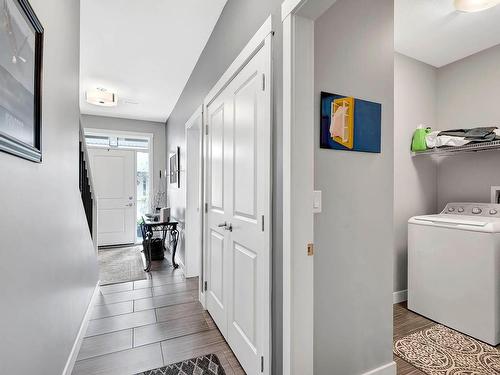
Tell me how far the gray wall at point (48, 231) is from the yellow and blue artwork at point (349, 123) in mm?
1369

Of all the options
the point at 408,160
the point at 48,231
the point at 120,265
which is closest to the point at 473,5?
the point at 408,160

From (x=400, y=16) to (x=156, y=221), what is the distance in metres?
3.83

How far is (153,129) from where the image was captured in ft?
18.3

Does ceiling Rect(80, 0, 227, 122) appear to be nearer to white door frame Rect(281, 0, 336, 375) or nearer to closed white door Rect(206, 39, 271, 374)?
closed white door Rect(206, 39, 271, 374)

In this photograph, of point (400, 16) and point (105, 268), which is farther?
point (105, 268)

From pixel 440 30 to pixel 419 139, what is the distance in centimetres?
98

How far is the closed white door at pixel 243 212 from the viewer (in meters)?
1.41

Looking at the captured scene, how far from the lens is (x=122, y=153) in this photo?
5391 millimetres

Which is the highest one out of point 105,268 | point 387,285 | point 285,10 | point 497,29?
point 497,29

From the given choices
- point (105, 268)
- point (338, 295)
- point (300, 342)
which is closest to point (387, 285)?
point (338, 295)

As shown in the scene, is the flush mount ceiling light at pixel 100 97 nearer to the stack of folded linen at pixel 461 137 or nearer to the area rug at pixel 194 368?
the area rug at pixel 194 368

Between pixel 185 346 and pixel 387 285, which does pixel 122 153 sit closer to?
pixel 185 346

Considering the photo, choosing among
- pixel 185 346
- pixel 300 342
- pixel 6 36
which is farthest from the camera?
pixel 185 346

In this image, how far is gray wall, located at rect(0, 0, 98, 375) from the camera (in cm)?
95
